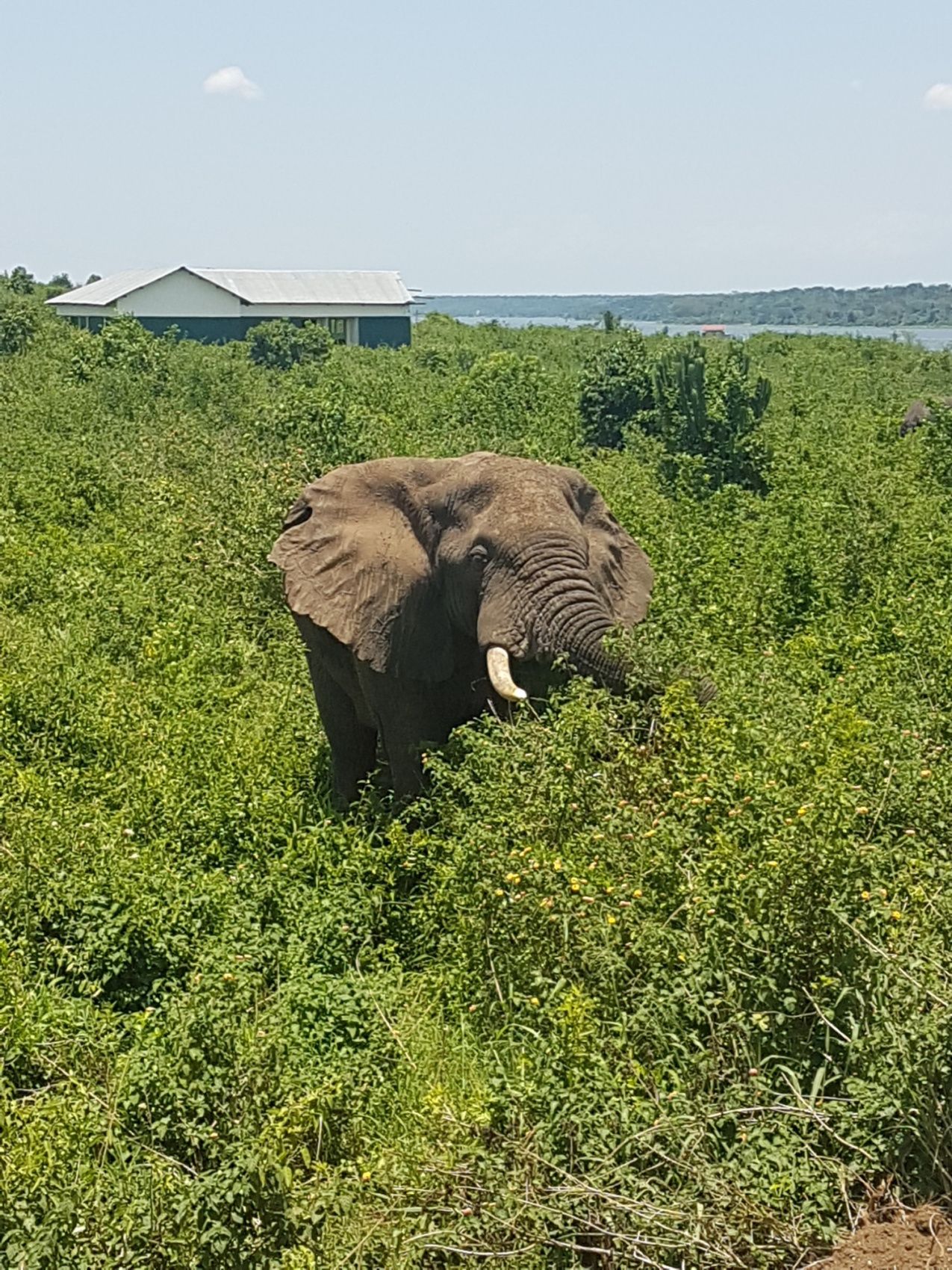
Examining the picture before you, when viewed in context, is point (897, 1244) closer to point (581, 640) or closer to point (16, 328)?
point (581, 640)

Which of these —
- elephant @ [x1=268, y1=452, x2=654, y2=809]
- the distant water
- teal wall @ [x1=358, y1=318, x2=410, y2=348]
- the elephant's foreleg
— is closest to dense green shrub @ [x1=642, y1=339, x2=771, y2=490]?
the elephant's foreleg

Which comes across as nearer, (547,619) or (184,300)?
(547,619)

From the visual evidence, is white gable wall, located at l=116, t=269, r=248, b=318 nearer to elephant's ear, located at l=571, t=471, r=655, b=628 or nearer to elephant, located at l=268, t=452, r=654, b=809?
elephant, located at l=268, t=452, r=654, b=809

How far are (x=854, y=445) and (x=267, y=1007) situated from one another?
11.9 m

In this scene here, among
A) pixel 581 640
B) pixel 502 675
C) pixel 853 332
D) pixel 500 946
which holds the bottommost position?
pixel 500 946

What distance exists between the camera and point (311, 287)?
53.5m

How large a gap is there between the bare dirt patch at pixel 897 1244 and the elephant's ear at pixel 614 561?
157 inches

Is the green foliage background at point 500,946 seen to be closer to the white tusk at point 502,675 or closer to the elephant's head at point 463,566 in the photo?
the white tusk at point 502,675

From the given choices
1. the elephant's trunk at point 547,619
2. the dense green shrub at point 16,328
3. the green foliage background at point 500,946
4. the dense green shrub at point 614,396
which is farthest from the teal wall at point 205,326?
the elephant's trunk at point 547,619

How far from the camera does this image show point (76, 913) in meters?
7.36

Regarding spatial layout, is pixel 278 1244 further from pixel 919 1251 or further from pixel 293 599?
pixel 293 599

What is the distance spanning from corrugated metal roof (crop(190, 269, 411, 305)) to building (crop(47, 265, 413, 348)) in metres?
0.04

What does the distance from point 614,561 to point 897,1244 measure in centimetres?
465

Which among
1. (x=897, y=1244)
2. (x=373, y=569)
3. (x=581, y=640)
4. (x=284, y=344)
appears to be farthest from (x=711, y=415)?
(x=284, y=344)
